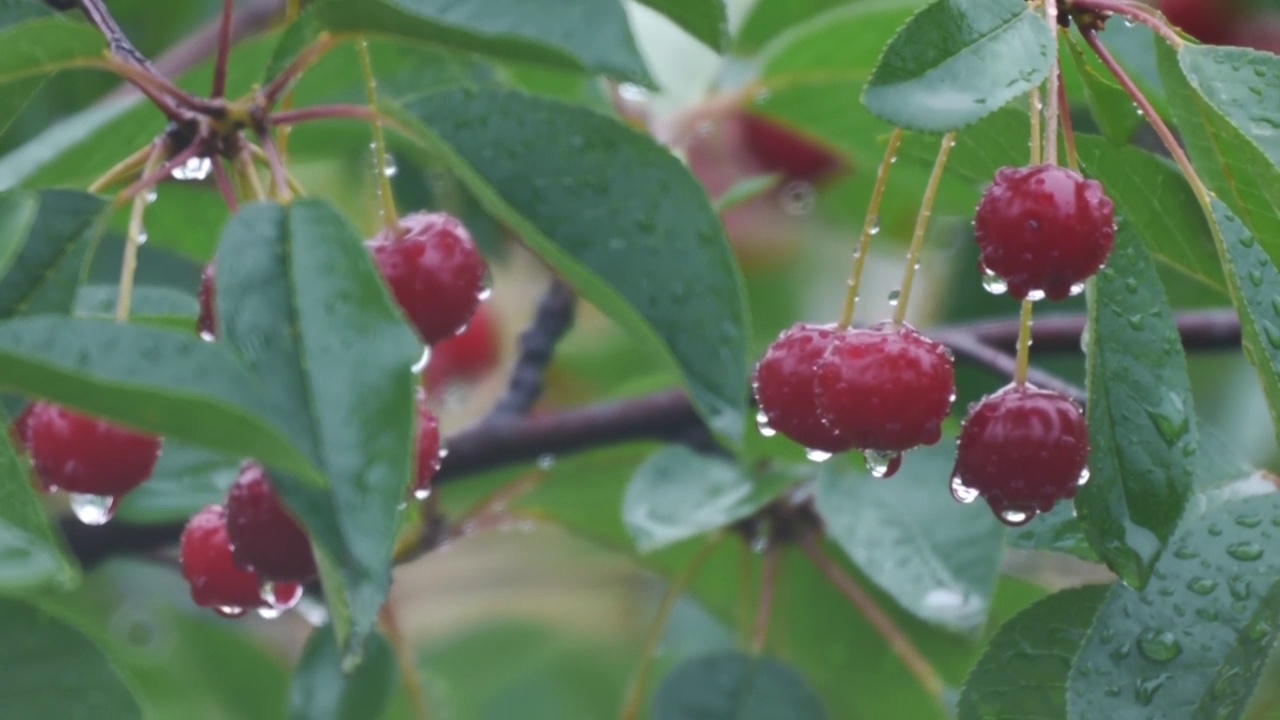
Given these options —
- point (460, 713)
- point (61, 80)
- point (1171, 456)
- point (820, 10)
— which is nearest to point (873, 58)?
point (820, 10)

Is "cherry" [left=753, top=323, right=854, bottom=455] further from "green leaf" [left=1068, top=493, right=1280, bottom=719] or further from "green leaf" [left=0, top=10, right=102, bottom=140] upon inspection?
"green leaf" [left=0, top=10, right=102, bottom=140]

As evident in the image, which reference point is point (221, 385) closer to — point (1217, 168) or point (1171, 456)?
point (1171, 456)

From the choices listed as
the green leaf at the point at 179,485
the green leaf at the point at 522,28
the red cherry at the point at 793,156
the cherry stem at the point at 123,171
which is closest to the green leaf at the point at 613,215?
the green leaf at the point at 522,28

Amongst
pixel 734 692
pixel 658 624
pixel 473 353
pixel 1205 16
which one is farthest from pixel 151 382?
pixel 1205 16

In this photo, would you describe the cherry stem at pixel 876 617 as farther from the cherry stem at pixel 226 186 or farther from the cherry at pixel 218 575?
the cherry stem at pixel 226 186

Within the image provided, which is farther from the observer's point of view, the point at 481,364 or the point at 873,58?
the point at 481,364

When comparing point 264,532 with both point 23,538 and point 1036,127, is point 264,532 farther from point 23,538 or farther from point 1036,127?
point 1036,127
